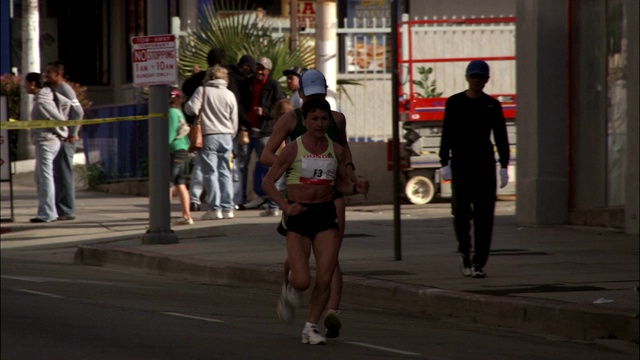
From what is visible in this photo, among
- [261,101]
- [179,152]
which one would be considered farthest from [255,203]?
[179,152]

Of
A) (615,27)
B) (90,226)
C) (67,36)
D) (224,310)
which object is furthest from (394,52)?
(67,36)

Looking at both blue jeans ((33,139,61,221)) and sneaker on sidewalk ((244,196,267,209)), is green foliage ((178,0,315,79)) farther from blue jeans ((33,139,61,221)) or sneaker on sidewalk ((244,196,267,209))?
blue jeans ((33,139,61,221))

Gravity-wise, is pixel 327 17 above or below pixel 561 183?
above

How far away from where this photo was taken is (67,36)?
3428cm

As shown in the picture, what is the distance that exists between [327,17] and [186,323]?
1049 cm

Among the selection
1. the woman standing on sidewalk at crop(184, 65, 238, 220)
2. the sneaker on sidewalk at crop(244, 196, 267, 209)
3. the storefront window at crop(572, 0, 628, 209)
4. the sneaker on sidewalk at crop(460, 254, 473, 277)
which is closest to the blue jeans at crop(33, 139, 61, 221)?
the woman standing on sidewalk at crop(184, 65, 238, 220)

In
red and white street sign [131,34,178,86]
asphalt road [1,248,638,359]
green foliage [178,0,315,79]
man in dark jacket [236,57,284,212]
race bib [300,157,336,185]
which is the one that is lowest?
asphalt road [1,248,638,359]

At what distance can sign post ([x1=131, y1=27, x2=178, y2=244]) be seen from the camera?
1509 cm

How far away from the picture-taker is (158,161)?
1509cm

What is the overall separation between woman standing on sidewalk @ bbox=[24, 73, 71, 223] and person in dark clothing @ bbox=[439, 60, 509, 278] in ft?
24.7

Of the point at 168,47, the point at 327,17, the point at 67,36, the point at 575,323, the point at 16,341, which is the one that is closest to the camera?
the point at 16,341

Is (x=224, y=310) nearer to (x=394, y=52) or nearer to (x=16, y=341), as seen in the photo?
(x=16, y=341)

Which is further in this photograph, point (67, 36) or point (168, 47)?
point (67, 36)

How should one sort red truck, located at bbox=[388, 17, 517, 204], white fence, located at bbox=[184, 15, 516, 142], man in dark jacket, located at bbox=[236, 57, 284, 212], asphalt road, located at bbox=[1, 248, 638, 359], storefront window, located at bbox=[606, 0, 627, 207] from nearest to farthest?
asphalt road, located at bbox=[1, 248, 638, 359] → storefront window, located at bbox=[606, 0, 627, 207] → man in dark jacket, located at bbox=[236, 57, 284, 212] → red truck, located at bbox=[388, 17, 517, 204] → white fence, located at bbox=[184, 15, 516, 142]
